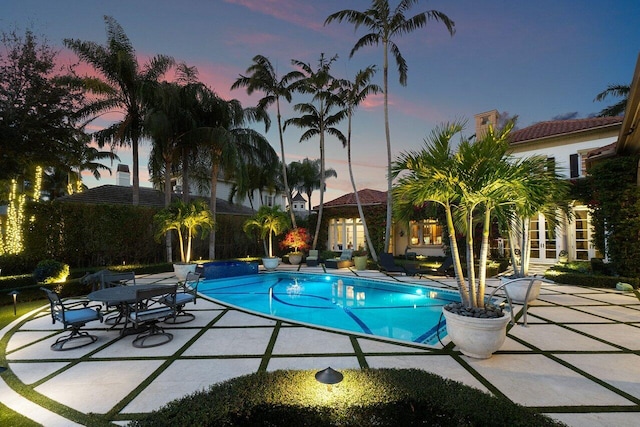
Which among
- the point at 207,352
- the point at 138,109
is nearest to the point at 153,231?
the point at 138,109

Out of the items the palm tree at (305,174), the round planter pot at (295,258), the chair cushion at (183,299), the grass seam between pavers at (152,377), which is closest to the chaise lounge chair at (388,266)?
the round planter pot at (295,258)

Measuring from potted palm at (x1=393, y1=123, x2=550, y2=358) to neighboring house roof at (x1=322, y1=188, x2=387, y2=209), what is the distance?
46.0ft

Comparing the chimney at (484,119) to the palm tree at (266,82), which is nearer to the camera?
the palm tree at (266,82)

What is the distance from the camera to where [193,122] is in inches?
609

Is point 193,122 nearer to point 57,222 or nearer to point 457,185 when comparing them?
point 57,222

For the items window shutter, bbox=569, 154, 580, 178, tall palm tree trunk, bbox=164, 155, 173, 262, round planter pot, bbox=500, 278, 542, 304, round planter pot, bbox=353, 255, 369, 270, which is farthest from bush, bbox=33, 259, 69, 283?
window shutter, bbox=569, 154, 580, 178

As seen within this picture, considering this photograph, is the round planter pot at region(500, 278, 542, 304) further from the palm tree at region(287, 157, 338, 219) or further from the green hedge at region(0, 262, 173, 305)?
the palm tree at region(287, 157, 338, 219)

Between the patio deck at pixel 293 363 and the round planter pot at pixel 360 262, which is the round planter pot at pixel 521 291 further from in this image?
the round planter pot at pixel 360 262

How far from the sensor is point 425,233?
730 inches

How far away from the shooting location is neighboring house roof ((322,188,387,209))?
1959 cm

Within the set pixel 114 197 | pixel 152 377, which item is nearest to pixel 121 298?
pixel 152 377

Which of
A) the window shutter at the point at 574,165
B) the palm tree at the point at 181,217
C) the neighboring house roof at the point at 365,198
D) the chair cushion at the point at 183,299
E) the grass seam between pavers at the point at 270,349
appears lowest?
the grass seam between pavers at the point at 270,349

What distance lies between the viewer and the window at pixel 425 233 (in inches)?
714

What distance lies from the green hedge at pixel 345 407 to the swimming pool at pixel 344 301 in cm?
289
